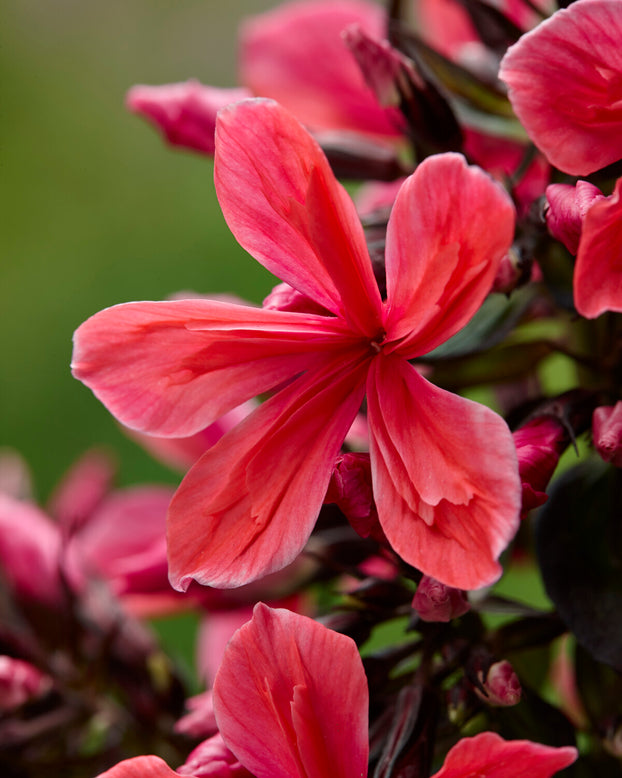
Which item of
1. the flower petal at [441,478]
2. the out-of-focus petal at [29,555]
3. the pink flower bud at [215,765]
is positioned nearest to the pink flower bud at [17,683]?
the out-of-focus petal at [29,555]

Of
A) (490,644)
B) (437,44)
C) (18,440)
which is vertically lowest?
(18,440)

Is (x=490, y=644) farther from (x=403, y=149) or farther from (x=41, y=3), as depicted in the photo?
(x=41, y=3)

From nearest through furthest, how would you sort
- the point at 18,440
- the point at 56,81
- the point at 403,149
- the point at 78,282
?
1. the point at 403,149
2. the point at 18,440
3. the point at 78,282
4. the point at 56,81

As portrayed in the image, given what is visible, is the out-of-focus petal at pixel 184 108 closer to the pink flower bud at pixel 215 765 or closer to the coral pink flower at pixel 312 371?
the coral pink flower at pixel 312 371

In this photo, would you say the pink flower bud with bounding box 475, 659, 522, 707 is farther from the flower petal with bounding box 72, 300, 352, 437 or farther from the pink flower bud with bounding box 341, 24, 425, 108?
the pink flower bud with bounding box 341, 24, 425, 108

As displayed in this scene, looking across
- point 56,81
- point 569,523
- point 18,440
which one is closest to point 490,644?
point 569,523

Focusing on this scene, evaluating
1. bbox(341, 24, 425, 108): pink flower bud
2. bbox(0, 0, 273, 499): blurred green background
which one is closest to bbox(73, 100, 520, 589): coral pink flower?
bbox(341, 24, 425, 108): pink flower bud

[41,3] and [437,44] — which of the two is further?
[41,3]
